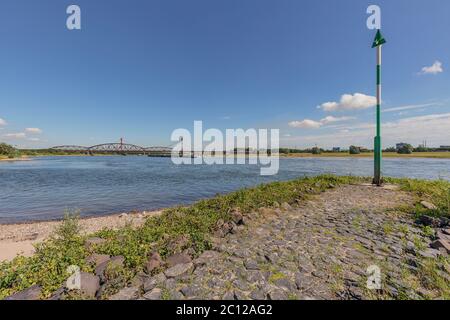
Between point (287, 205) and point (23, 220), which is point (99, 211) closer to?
point (23, 220)

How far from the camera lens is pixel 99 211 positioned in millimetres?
14695

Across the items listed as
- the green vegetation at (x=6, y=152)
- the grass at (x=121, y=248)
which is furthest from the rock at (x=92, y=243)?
the green vegetation at (x=6, y=152)

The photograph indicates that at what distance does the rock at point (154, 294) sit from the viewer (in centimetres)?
350

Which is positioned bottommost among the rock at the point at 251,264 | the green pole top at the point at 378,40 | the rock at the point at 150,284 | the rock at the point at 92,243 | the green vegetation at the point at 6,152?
the rock at the point at 92,243

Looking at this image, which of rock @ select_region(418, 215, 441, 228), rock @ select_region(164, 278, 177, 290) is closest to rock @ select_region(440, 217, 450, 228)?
rock @ select_region(418, 215, 441, 228)

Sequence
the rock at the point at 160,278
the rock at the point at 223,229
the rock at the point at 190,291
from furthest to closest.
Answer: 1. the rock at the point at 223,229
2. the rock at the point at 160,278
3. the rock at the point at 190,291

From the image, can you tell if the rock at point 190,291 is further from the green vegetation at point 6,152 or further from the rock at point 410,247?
the green vegetation at point 6,152

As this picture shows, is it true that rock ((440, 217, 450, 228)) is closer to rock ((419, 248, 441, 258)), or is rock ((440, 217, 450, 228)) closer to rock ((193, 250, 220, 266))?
rock ((419, 248, 441, 258))

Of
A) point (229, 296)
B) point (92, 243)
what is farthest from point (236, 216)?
point (92, 243)

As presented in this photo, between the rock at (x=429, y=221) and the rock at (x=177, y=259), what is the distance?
308 inches

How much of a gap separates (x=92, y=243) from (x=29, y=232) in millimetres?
7584
